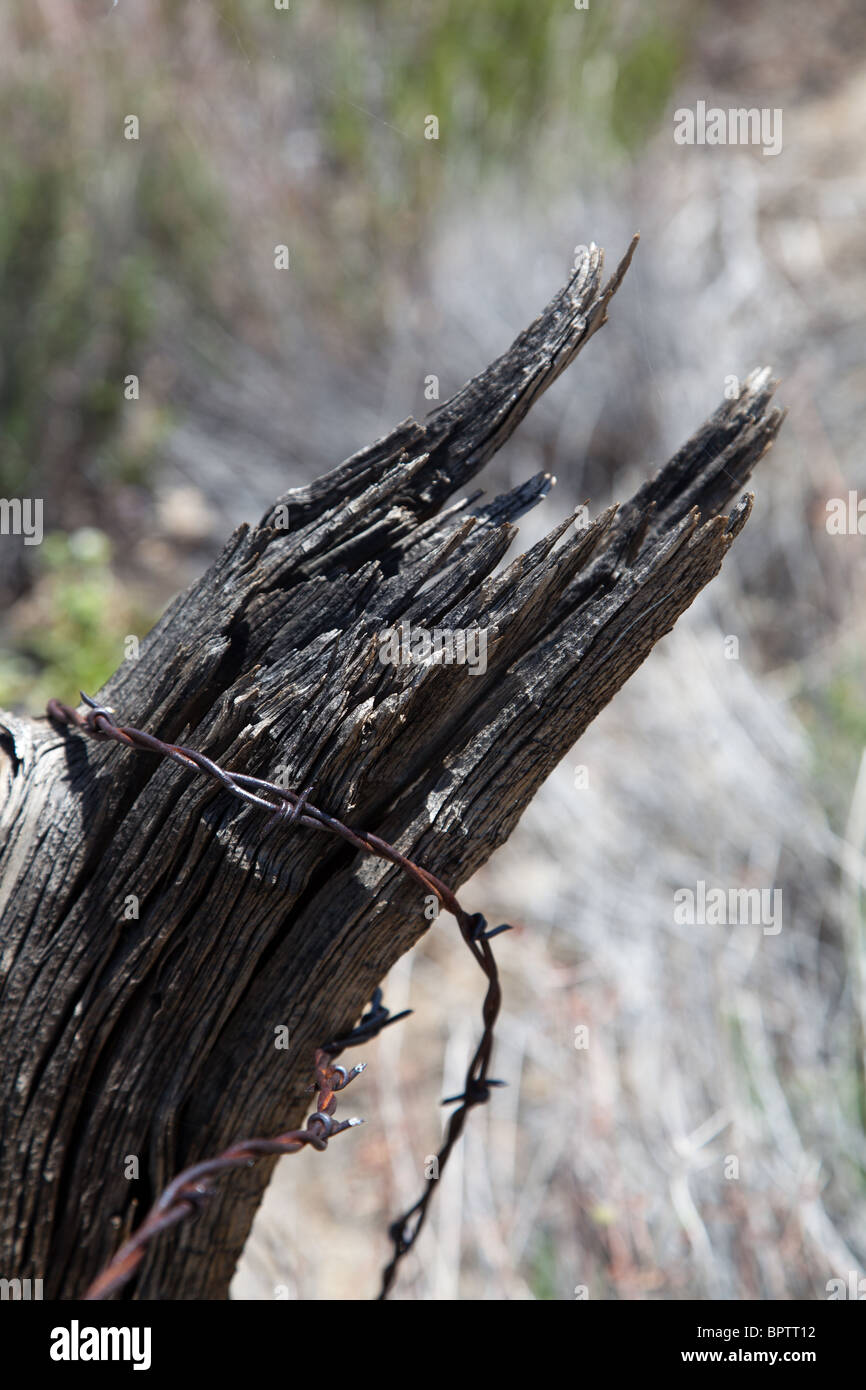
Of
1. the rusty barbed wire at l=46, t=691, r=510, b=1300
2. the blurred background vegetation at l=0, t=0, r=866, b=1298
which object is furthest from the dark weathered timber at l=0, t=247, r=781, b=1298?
the blurred background vegetation at l=0, t=0, r=866, b=1298

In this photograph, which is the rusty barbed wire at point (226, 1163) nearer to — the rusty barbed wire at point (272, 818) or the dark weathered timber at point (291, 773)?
the rusty barbed wire at point (272, 818)

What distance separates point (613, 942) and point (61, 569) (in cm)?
255

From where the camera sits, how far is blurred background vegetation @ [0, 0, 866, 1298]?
8.45 feet

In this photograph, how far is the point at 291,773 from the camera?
3.51ft

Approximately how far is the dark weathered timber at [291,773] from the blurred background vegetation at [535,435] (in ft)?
3.42

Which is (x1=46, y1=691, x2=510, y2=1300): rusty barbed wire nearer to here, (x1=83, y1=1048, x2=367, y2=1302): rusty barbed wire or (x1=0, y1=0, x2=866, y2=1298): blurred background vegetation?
(x1=83, y1=1048, x2=367, y2=1302): rusty barbed wire

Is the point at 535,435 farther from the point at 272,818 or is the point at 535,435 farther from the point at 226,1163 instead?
the point at 226,1163

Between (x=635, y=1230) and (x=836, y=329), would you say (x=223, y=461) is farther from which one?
(x=635, y=1230)

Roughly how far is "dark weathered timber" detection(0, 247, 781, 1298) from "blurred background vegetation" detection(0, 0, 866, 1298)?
1.04 m

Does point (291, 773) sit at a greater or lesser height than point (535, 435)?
lesser

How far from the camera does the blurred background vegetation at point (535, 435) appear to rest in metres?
2.57

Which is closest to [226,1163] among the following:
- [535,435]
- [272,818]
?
[272,818]

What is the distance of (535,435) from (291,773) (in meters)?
3.61

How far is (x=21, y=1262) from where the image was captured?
4.11ft
